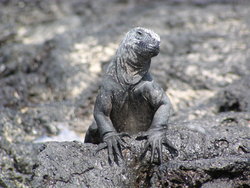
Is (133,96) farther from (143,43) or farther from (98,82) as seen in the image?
(98,82)

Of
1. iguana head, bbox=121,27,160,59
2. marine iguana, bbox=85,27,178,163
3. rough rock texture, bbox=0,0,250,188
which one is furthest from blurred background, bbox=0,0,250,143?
iguana head, bbox=121,27,160,59

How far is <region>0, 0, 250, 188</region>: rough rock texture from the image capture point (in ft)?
14.4

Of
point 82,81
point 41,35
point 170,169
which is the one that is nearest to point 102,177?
point 170,169

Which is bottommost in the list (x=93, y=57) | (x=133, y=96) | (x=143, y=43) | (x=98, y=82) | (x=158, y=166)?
(x=98, y=82)

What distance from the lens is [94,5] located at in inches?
453

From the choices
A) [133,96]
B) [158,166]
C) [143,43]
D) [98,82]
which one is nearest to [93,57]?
[98,82]

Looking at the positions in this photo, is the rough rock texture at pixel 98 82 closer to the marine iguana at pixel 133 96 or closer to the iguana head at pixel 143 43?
the marine iguana at pixel 133 96

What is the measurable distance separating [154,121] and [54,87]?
3793 millimetres

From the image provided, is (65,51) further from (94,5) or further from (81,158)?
(81,158)

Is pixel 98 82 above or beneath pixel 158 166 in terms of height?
beneath

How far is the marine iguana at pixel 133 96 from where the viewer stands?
467 cm

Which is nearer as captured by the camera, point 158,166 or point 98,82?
point 158,166

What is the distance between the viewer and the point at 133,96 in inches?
191

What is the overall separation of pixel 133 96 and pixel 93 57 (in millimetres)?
4123
